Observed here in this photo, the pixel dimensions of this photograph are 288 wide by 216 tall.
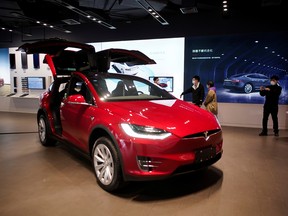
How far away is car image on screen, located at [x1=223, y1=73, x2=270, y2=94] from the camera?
7.04 meters

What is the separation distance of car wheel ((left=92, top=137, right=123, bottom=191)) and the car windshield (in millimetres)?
595

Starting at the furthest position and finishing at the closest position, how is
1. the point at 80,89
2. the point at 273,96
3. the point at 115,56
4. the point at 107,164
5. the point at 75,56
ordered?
the point at 273,96, the point at 75,56, the point at 115,56, the point at 80,89, the point at 107,164

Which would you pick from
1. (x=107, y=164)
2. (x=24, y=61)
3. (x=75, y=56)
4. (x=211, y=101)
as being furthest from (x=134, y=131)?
(x=24, y=61)

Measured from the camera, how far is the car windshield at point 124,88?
3.10 metres

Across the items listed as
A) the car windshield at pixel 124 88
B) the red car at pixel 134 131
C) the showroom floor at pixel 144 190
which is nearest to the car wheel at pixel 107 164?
the red car at pixel 134 131

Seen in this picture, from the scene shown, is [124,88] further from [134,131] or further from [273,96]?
[273,96]

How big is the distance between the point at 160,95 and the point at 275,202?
194 cm

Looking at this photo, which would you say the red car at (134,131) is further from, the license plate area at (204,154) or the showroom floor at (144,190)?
the showroom floor at (144,190)

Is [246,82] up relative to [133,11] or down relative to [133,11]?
down

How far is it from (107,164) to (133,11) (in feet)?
20.2

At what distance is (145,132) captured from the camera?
2354 millimetres

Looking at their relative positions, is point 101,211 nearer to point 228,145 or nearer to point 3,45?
point 228,145

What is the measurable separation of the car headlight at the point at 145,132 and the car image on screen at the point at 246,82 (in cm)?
570

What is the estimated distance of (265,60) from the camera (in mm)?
6945
